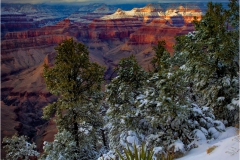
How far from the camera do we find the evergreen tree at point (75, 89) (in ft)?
40.0

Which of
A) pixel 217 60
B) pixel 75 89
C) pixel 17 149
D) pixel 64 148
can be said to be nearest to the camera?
pixel 217 60

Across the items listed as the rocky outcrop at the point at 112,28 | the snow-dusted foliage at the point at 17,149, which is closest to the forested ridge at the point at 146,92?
the snow-dusted foliage at the point at 17,149

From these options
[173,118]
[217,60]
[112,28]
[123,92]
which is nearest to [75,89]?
[123,92]

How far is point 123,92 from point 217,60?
5341mm

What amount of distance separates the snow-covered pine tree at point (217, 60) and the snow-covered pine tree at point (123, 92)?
2.99 metres

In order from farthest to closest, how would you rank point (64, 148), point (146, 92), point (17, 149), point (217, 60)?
point (17, 149) < point (64, 148) < point (217, 60) < point (146, 92)

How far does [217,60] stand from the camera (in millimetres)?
12117

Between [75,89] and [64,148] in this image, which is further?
[64,148]

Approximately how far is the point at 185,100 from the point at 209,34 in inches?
178

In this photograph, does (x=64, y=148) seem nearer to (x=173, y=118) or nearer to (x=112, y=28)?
(x=173, y=118)

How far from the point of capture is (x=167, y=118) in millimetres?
9484

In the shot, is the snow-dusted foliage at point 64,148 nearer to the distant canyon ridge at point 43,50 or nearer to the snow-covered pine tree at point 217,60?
the snow-covered pine tree at point 217,60

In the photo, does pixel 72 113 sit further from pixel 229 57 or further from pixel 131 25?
pixel 131 25

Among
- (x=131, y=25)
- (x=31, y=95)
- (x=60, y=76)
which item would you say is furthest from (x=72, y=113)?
(x=131, y=25)
